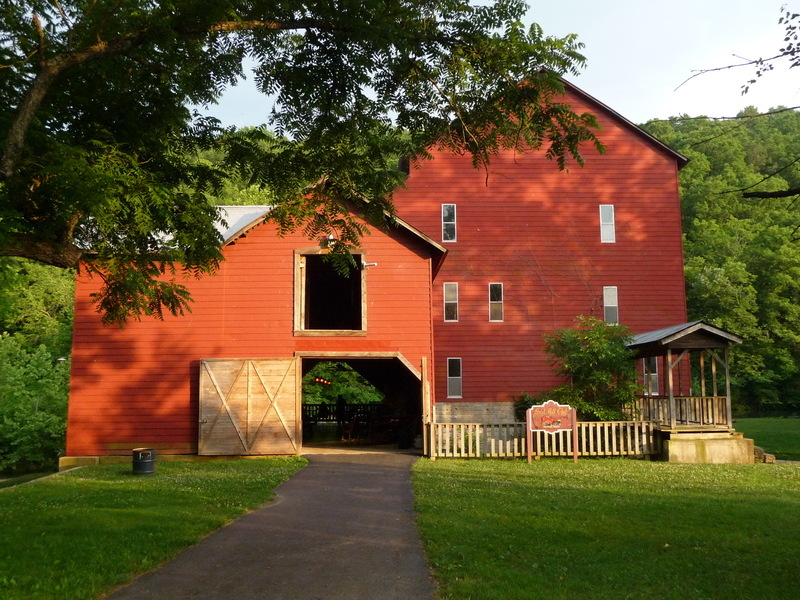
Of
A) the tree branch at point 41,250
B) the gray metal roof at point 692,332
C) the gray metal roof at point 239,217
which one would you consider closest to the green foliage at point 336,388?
the gray metal roof at point 239,217

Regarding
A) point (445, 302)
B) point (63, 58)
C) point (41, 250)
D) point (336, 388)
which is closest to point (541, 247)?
point (445, 302)

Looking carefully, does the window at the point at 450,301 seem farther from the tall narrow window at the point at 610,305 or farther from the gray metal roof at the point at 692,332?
the gray metal roof at the point at 692,332

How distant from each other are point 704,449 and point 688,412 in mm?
2798

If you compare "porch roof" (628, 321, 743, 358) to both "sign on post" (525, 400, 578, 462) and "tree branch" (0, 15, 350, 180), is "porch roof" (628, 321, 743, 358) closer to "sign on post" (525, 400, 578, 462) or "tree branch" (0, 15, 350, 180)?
"sign on post" (525, 400, 578, 462)

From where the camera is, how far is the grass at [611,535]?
688 centimetres

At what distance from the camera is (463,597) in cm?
647

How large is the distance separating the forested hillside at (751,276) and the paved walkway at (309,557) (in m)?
39.8

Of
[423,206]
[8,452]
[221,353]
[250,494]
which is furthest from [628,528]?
[8,452]

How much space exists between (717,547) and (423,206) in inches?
819

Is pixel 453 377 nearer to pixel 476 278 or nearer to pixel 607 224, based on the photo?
pixel 476 278

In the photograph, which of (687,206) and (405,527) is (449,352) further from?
(687,206)

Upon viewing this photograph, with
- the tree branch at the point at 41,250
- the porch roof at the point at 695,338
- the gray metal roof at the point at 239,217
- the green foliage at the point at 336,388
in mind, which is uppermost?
the gray metal roof at the point at 239,217

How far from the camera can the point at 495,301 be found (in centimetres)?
2731

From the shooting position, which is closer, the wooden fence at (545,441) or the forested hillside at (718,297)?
the wooden fence at (545,441)
